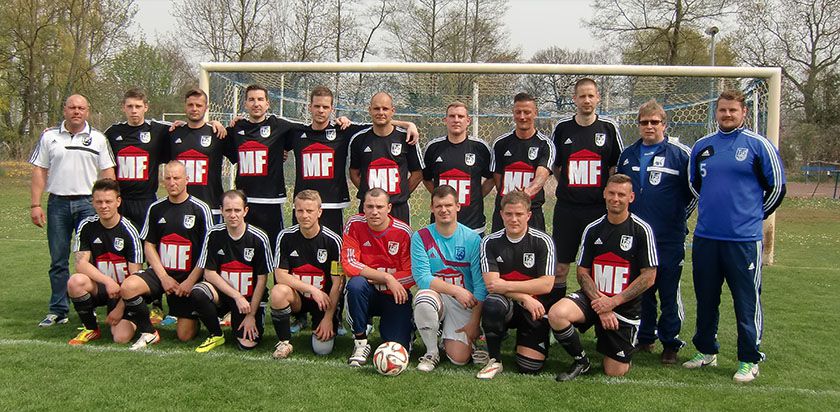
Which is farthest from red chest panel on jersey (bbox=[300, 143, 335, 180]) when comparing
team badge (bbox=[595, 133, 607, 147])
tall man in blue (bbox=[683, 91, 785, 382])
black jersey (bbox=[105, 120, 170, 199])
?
tall man in blue (bbox=[683, 91, 785, 382])

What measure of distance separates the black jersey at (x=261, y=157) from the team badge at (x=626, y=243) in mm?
2818

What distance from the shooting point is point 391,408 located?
3277 millimetres

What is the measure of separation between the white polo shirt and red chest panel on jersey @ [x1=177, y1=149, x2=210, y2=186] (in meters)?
0.64

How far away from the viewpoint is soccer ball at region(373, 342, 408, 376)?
3.83 meters

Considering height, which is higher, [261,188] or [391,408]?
[261,188]

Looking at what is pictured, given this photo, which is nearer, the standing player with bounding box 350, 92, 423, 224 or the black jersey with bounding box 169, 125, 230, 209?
the standing player with bounding box 350, 92, 423, 224

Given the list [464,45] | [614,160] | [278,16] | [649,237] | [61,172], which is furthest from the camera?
[464,45]

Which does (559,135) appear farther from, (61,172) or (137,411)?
(61,172)

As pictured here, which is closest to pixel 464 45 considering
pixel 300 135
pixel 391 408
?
pixel 300 135

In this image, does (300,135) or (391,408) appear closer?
(391,408)

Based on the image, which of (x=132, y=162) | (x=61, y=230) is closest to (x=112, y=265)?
(x=61, y=230)

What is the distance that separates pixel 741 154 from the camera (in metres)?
3.94

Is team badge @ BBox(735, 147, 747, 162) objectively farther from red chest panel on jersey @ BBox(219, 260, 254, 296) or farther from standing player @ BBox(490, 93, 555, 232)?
red chest panel on jersey @ BBox(219, 260, 254, 296)

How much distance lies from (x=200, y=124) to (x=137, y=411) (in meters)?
2.72
